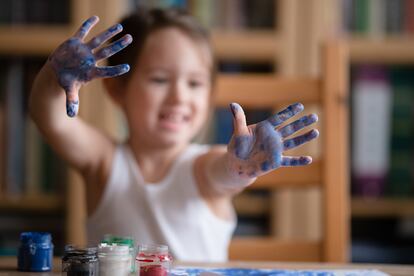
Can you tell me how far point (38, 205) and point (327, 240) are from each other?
97 cm

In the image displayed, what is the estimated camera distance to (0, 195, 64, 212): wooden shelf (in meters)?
1.91

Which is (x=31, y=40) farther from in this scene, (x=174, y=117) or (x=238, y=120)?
(x=238, y=120)

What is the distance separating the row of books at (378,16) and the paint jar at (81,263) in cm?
136

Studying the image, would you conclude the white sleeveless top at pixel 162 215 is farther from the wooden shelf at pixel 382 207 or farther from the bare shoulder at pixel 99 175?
the wooden shelf at pixel 382 207

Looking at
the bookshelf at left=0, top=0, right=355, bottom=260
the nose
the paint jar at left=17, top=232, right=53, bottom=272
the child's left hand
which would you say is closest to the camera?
the child's left hand

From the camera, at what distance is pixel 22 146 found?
196 centimetres

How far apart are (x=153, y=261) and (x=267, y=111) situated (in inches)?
47.8

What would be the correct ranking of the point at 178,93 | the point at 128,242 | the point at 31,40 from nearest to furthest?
the point at 128,242 < the point at 178,93 < the point at 31,40

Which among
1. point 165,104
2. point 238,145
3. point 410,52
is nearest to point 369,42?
point 410,52

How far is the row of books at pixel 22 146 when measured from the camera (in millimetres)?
1948

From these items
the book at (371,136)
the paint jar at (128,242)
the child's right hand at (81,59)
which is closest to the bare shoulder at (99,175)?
the paint jar at (128,242)

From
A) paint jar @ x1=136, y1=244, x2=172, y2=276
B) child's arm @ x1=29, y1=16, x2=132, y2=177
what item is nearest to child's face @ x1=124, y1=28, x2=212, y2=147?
child's arm @ x1=29, y1=16, x2=132, y2=177

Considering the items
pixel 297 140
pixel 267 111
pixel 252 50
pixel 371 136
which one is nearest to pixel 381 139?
pixel 371 136

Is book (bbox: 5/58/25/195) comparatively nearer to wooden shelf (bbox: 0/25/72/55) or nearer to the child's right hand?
wooden shelf (bbox: 0/25/72/55)
